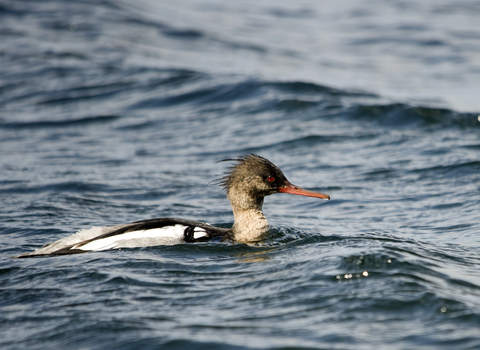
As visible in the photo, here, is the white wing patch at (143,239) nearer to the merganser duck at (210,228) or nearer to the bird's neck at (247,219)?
the merganser duck at (210,228)

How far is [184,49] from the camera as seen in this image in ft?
67.2

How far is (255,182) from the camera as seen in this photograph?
785cm

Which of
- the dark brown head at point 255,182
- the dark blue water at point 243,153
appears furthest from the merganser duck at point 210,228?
the dark blue water at point 243,153

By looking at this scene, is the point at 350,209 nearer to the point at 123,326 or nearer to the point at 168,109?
the point at 123,326

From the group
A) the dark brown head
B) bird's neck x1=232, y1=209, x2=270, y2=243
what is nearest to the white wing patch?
bird's neck x1=232, y1=209, x2=270, y2=243

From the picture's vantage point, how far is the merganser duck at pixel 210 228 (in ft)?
23.1

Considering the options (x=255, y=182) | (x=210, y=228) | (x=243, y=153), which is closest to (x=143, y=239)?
(x=210, y=228)

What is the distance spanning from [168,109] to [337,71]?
533cm

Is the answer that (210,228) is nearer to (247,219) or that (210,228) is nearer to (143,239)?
(247,219)

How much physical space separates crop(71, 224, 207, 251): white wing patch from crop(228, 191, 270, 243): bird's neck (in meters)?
0.58

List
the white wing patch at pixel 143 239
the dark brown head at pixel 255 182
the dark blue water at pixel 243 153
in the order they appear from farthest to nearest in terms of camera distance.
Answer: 1. the dark brown head at pixel 255 182
2. the white wing patch at pixel 143 239
3. the dark blue water at pixel 243 153

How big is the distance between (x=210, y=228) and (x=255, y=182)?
0.78 m

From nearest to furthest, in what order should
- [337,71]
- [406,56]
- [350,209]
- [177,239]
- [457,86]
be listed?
[177,239] → [350,209] → [457,86] → [337,71] → [406,56]

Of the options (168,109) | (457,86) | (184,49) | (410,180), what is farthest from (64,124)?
(457,86)
